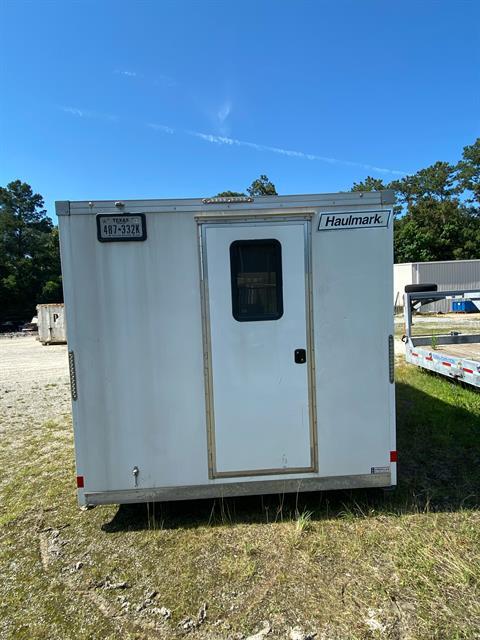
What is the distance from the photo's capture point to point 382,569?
8.39 feet

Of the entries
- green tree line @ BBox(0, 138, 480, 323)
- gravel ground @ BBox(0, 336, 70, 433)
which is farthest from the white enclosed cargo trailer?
green tree line @ BBox(0, 138, 480, 323)

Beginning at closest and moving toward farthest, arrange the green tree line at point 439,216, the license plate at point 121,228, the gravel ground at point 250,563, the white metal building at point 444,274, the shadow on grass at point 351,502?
the gravel ground at point 250,563, the license plate at point 121,228, the shadow on grass at point 351,502, the white metal building at point 444,274, the green tree line at point 439,216

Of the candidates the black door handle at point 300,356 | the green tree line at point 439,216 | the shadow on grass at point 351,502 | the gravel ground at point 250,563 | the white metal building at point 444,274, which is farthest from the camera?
the green tree line at point 439,216

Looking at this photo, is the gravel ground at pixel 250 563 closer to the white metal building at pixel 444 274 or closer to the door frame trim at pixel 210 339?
the door frame trim at pixel 210 339

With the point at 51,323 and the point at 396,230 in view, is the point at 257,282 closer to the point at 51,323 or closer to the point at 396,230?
the point at 51,323

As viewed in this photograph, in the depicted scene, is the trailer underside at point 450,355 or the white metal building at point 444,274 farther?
the white metal building at point 444,274

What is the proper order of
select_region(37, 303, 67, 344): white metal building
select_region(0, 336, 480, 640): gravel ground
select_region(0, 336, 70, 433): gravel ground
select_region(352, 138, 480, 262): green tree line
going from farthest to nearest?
select_region(352, 138, 480, 262): green tree line → select_region(37, 303, 67, 344): white metal building → select_region(0, 336, 70, 433): gravel ground → select_region(0, 336, 480, 640): gravel ground

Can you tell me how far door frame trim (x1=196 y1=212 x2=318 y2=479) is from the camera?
301 cm

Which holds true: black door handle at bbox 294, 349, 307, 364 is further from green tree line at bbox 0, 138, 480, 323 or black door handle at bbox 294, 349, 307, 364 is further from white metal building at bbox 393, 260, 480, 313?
green tree line at bbox 0, 138, 480, 323

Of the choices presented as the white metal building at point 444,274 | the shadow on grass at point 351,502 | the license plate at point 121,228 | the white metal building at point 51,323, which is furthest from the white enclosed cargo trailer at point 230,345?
the white metal building at point 444,274

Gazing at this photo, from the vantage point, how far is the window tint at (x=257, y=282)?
3.05 m

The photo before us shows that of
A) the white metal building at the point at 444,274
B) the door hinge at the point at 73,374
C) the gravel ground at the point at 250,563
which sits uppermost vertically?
the white metal building at the point at 444,274

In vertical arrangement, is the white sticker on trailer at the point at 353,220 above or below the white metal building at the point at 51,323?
above

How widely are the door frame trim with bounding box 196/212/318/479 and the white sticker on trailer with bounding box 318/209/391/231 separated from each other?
0.39ft
